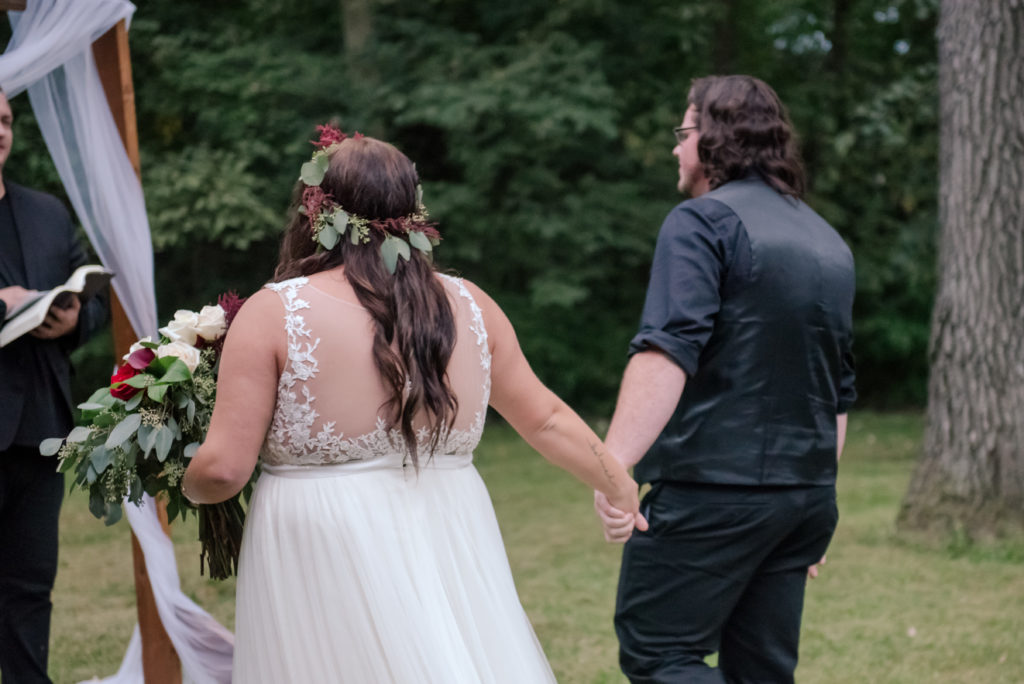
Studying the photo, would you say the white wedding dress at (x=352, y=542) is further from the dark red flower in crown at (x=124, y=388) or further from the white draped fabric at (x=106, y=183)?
the white draped fabric at (x=106, y=183)

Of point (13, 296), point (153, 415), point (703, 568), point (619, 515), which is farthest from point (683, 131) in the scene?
point (13, 296)

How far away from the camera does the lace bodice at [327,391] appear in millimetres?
2480

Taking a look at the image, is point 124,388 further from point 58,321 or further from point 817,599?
point 817,599

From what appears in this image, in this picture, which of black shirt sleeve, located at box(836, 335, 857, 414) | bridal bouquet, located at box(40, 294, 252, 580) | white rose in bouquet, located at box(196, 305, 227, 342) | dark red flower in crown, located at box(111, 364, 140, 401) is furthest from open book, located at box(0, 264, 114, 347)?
black shirt sleeve, located at box(836, 335, 857, 414)

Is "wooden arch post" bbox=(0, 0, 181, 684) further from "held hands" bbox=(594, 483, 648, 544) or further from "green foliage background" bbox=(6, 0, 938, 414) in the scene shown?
"green foliage background" bbox=(6, 0, 938, 414)

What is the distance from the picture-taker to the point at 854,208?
17.3m

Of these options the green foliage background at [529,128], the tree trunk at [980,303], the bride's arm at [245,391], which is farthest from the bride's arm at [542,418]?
the green foliage background at [529,128]

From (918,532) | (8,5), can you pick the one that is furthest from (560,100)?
(8,5)

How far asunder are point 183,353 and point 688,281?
1299 mm

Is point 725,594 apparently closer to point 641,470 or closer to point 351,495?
point 641,470

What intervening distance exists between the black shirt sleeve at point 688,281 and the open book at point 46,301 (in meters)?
1.78

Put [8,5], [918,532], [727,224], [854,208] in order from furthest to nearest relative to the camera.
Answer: [854,208], [918,532], [8,5], [727,224]

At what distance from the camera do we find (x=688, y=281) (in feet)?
10.00

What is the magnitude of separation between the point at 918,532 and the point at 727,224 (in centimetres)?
481
